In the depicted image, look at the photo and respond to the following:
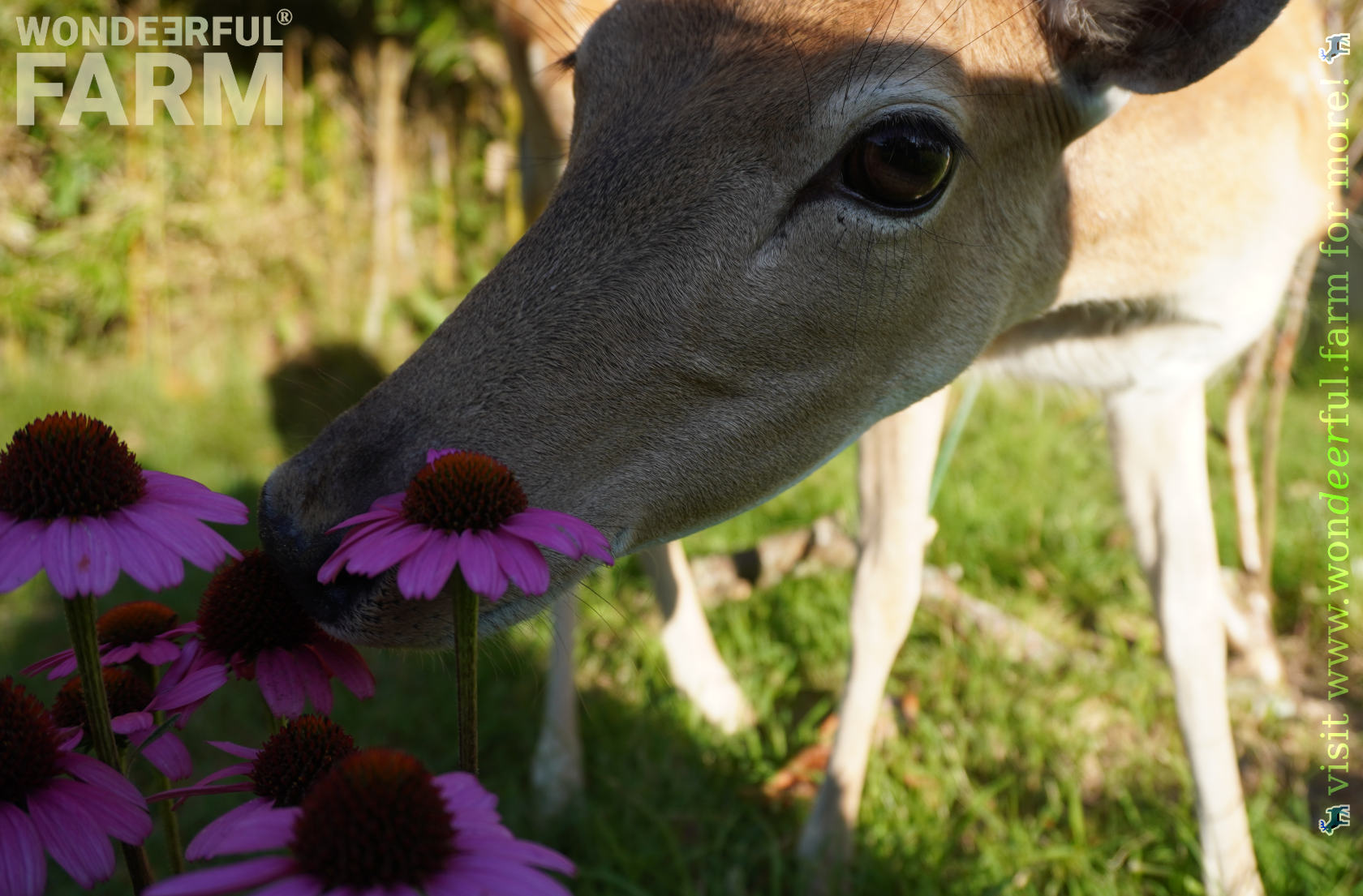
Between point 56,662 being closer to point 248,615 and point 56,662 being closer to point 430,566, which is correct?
point 248,615

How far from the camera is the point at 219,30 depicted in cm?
747

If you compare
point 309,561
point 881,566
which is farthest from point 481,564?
point 881,566

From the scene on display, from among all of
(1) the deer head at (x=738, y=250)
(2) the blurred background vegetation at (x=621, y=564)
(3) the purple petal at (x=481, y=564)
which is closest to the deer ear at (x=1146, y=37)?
(1) the deer head at (x=738, y=250)

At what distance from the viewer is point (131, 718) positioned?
815 mm

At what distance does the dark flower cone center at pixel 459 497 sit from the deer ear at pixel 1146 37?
1.55 metres

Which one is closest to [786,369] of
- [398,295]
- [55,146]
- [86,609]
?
[86,609]

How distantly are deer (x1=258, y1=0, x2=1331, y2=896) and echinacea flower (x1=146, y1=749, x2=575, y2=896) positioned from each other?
56cm

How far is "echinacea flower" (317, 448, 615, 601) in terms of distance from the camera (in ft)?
Answer: 2.38

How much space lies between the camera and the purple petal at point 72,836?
0.66m

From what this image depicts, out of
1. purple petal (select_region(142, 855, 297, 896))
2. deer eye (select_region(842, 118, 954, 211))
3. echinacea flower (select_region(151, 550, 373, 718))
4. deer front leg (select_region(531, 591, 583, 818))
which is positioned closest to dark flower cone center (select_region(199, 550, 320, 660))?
echinacea flower (select_region(151, 550, 373, 718))

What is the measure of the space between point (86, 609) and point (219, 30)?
8.13m

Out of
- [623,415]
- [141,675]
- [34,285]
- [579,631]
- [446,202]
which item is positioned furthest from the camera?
[446,202]

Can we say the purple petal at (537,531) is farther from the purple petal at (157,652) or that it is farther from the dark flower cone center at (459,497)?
the purple petal at (157,652)

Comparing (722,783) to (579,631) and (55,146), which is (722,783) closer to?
(579,631)
